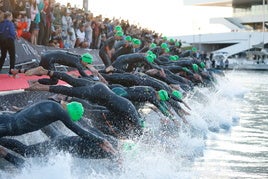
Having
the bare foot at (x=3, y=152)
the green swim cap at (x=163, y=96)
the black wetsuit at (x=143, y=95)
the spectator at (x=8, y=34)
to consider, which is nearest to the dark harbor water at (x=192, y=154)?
the bare foot at (x=3, y=152)

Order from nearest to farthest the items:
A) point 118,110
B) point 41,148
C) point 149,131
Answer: point 41,148, point 118,110, point 149,131

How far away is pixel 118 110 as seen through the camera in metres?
10.6

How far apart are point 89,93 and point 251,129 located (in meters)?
7.56

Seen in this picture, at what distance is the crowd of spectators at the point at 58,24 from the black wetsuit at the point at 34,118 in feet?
27.0

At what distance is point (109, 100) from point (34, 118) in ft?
8.72

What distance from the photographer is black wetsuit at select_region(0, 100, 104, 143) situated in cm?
788

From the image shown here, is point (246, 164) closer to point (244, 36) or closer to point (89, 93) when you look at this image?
point (89, 93)

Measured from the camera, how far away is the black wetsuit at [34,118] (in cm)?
788

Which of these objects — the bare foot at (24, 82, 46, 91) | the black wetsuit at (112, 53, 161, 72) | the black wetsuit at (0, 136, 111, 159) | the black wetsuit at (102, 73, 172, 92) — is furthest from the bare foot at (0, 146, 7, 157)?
the black wetsuit at (112, 53, 161, 72)

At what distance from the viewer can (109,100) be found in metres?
10.4

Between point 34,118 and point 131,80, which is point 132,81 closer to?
point 131,80

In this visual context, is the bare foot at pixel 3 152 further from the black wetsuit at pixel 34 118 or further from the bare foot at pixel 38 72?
the bare foot at pixel 38 72

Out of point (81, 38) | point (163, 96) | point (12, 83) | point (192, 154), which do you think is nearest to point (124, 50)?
point (12, 83)

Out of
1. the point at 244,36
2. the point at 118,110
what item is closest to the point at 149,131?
the point at 118,110
